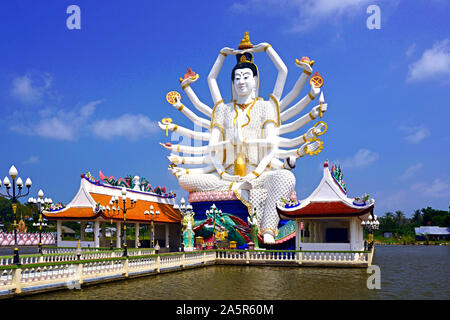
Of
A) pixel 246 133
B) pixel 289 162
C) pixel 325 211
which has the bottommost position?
pixel 325 211

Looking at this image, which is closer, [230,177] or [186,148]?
[230,177]

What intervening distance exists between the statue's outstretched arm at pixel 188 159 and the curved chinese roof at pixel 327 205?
13.0 meters

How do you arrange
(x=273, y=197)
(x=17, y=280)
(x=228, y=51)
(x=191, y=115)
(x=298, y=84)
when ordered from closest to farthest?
(x=17, y=280) → (x=273, y=197) → (x=298, y=84) → (x=228, y=51) → (x=191, y=115)

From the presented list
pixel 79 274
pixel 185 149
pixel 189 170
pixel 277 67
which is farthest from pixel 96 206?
pixel 277 67

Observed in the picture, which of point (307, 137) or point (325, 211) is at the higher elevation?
point (307, 137)

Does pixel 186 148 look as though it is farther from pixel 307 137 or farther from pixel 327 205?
pixel 327 205

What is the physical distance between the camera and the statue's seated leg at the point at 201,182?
34.8m

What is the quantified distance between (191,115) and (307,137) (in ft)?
34.4

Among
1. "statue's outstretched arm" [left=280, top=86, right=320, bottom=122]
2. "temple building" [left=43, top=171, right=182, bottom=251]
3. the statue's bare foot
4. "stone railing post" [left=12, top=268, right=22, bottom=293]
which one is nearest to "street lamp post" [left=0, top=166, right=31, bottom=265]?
"stone railing post" [left=12, top=268, right=22, bottom=293]

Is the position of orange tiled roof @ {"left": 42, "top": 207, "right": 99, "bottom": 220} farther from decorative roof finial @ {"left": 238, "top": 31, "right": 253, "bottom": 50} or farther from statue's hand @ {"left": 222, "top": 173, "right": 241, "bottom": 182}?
decorative roof finial @ {"left": 238, "top": 31, "right": 253, "bottom": 50}

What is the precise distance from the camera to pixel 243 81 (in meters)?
36.3

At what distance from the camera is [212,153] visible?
3706 centimetres

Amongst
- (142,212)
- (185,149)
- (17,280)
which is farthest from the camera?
(185,149)
